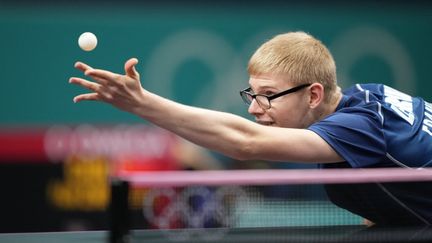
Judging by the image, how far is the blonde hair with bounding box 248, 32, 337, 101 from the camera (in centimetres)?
309

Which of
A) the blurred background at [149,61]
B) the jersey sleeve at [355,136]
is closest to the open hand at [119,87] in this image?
the jersey sleeve at [355,136]

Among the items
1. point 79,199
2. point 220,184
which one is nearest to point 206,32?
point 79,199

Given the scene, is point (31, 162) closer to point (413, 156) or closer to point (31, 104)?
point (31, 104)

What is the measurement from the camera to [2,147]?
7090 millimetres

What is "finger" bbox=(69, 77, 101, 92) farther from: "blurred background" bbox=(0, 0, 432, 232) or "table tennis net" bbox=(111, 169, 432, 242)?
"blurred background" bbox=(0, 0, 432, 232)

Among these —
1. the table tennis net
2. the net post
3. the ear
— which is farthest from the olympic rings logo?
the ear

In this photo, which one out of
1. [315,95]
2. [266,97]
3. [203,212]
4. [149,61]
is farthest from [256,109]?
[149,61]

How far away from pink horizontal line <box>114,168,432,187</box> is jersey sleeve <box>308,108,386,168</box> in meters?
0.25

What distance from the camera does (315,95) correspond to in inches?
123

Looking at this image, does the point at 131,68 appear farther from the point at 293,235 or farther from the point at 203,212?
the point at 293,235

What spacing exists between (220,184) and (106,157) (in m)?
5.10

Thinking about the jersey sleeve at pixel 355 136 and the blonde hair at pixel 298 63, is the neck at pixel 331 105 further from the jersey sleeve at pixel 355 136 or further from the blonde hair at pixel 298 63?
the jersey sleeve at pixel 355 136

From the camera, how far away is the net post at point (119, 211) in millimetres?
2260

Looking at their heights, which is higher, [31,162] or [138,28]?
[138,28]
